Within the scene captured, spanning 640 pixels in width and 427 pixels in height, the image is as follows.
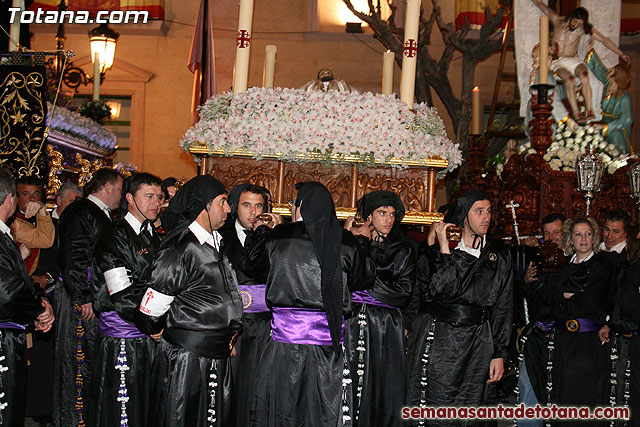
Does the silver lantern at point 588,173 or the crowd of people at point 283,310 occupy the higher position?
the silver lantern at point 588,173

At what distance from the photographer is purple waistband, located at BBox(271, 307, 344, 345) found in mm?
4418

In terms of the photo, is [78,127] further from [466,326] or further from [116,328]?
[466,326]

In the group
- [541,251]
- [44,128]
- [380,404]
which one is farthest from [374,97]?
[44,128]

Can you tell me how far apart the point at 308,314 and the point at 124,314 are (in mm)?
1089

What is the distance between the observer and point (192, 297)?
3992mm

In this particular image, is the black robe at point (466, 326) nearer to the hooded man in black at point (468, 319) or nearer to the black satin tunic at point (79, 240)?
the hooded man in black at point (468, 319)

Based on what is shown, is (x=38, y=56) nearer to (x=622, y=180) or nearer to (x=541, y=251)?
(x=541, y=251)

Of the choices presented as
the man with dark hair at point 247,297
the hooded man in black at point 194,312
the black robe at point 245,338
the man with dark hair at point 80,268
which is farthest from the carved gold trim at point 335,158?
the hooded man in black at point 194,312

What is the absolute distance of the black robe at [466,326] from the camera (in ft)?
17.0

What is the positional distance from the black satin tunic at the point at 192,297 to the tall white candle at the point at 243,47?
1878 mm

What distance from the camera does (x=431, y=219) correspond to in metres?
5.34

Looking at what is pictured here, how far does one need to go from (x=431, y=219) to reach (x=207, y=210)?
190 centimetres

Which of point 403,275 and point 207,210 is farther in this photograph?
point 403,275

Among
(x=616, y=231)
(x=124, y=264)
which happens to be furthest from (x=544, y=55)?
(x=124, y=264)
